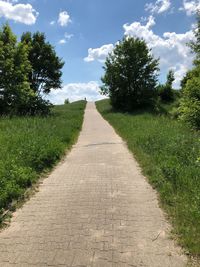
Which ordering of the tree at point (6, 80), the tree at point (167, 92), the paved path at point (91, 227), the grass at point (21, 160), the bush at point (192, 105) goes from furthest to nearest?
the tree at point (167, 92) < the tree at point (6, 80) < the bush at point (192, 105) < the grass at point (21, 160) < the paved path at point (91, 227)

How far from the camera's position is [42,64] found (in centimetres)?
3759

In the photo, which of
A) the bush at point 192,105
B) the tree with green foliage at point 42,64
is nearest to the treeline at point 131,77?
the tree with green foliage at point 42,64

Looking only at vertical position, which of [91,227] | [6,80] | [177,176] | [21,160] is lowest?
[91,227]

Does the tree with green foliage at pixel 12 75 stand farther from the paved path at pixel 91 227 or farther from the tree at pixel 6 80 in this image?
the paved path at pixel 91 227

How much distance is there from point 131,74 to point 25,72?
40.5 ft

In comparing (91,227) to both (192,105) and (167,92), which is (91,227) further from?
(167,92)

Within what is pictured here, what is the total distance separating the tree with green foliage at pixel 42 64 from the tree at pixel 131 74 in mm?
5843

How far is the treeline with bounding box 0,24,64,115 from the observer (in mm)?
29125

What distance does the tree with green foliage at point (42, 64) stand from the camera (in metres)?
37.7

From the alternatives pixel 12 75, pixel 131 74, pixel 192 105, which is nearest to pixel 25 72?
pixel 12 75

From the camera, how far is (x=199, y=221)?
545cm

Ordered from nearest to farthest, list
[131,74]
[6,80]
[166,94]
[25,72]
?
[6,80]
[25,72]
[131,74]
[166,94]

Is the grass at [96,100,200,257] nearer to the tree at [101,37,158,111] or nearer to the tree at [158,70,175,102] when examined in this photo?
the tree at [101,37,158,111]

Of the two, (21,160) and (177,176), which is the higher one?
(21,160)
